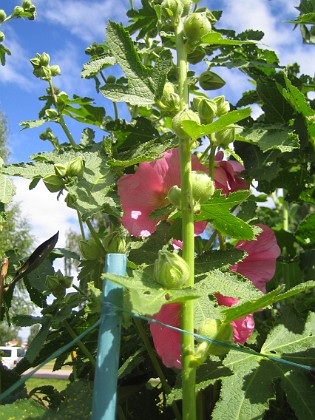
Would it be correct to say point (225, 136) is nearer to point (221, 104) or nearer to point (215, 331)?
point (221, 104)

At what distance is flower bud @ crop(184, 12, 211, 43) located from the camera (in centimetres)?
65

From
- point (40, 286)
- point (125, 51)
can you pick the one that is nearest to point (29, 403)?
point (40, 286)

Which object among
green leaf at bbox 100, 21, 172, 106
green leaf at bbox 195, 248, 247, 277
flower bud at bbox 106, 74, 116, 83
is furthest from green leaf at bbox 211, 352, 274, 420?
flower bud at bbox 106, 74, 116, 83

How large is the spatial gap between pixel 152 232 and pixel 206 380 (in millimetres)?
207

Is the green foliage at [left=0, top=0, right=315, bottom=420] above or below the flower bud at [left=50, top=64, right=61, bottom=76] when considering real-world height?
below

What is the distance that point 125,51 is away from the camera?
25.9 inches

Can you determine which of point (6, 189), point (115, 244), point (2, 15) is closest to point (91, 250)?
point (115, 244)

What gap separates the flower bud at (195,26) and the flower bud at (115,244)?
27cm

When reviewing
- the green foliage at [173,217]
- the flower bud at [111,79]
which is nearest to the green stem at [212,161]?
the green foliage at [173,217]

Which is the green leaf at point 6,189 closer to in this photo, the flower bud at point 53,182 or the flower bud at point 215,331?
the flower bud at point 53,182

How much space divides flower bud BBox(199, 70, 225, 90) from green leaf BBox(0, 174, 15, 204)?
1.06ft

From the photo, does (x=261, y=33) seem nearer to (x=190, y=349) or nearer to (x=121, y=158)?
(x=121, y=158)

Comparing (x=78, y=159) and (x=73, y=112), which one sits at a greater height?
Result: (x=73, y=112)

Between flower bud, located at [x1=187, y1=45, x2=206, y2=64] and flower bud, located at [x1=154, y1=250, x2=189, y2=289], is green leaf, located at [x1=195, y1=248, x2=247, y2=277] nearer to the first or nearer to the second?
flower bud, located at [x1=154, y1=250, x2=189, y2=289]
